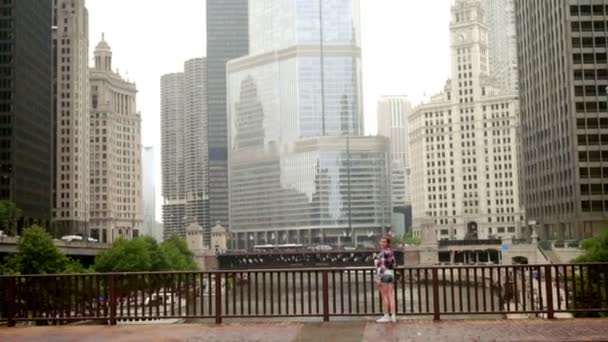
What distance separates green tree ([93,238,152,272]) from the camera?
94562mm

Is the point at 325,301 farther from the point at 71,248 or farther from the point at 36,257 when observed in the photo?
the point at 71,248

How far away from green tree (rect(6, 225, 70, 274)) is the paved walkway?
5608 cm

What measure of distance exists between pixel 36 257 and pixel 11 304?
5601cm

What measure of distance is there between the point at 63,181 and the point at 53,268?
118 m

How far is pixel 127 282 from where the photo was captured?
70.4 feet

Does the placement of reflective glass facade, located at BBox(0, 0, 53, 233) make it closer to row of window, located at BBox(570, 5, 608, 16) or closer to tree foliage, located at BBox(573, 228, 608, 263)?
row of window, located at BBox(570, 5, 608, 16)

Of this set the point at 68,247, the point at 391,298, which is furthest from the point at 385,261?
the point at 68,247

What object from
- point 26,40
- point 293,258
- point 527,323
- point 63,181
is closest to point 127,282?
point 527,323

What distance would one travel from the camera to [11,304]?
19.8 metres

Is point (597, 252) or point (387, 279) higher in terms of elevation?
point (387, 279)

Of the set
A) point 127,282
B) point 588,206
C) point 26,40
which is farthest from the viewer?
point 26,40

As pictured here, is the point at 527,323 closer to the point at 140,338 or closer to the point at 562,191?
the point at 140,338

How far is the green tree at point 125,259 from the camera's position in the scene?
94.6 m

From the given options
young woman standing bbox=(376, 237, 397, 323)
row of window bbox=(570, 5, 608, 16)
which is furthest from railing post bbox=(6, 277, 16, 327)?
row of window bbox=(570, 5, 608, 16)
